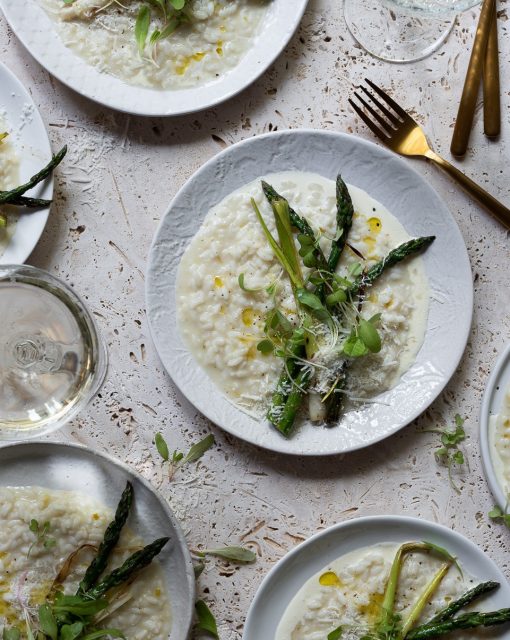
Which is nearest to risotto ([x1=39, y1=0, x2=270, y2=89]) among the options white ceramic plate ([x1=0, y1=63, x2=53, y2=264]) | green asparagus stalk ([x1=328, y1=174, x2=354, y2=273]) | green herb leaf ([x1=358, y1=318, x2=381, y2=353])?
white ceramic plate ([x1=0, y1=63, x2=53, y2=264])

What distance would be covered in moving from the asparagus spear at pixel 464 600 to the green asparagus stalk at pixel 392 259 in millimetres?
799

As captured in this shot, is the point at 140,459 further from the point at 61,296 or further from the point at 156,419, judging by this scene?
the point at 61,296

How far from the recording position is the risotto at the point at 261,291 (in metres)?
2.19

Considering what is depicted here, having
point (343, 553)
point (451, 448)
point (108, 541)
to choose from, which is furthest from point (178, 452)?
point (451, 448)

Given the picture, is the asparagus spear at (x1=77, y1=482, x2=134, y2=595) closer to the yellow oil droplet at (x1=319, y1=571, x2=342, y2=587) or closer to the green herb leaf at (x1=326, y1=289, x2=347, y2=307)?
the yellow oil droplet at (x1=319, y1=571, x2=342, y2=587)

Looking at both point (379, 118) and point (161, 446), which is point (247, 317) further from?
point (379, 118)

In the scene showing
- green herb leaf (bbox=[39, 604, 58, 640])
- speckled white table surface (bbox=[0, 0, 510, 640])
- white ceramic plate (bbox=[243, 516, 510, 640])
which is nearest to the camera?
green herb leaf (bbox=[39, 604, 58, 640])

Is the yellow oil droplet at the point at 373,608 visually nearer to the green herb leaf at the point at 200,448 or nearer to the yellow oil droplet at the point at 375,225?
the green herb leaf at the point at 200,448

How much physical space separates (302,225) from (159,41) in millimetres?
627

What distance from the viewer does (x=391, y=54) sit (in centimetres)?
231

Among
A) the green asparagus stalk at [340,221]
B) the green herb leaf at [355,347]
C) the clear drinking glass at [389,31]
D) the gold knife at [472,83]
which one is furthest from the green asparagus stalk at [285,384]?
the clear drinking glass at [389,31]

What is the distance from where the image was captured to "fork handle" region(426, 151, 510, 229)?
2.23 meters

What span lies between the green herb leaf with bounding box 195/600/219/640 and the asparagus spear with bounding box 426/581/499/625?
0.54m

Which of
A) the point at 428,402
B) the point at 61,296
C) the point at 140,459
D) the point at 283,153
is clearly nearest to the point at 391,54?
the point at 283,153
